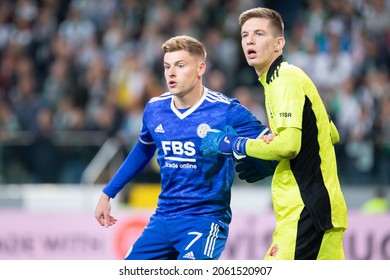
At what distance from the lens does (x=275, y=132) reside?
19.6ft

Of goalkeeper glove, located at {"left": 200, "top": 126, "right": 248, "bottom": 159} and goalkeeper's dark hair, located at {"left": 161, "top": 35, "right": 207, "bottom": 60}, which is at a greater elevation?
goalkeeper's dark hair, located at {"left": 161, "top": 35, "right": 207, "bottom": 60}

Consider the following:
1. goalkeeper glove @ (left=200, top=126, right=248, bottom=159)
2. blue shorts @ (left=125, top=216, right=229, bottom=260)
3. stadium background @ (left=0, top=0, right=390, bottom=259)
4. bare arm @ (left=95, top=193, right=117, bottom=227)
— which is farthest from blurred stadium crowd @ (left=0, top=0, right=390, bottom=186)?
goalkeeper glove @ (left=200, top=126, right=248, bottom=159)

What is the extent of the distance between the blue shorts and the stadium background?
5235 mm

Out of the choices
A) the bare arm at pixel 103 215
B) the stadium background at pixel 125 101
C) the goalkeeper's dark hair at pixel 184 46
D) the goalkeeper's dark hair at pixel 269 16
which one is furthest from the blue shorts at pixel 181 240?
the stadium background at pixel 125 101

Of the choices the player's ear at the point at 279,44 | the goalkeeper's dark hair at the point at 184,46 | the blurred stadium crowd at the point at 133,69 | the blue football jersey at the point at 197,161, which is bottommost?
the blue football jersey at the point at 197,161

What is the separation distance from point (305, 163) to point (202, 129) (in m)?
0.89

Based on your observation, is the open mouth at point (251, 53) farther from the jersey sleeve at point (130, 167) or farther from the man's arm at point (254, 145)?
the jersey sleeve at point (130, 167)

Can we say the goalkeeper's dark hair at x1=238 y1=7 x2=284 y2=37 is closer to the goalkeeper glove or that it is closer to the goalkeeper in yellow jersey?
the goalkeeper in yellow jersey

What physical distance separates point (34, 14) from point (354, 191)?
23.5 ft

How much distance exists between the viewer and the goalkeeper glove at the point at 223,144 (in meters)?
6.07

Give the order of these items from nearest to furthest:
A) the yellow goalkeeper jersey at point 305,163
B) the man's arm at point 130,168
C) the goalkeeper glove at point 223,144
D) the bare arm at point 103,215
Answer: the yellow goalkeeper jersey at point 305,163, the goalkeeper glove at point 223,144, the bare arm at point 103,215, the man's arm at point 130,168

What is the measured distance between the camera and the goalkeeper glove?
239 inches

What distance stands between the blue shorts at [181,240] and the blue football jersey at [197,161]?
0.06 m
